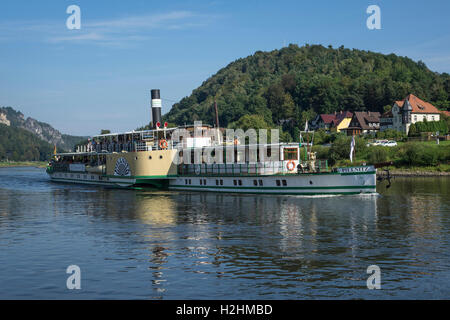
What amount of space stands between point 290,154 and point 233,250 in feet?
101

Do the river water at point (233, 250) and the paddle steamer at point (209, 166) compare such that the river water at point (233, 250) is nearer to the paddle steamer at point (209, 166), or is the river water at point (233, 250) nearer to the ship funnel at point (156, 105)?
the paddle steamer at point (209, 166)

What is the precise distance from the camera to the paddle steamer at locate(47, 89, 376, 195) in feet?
168

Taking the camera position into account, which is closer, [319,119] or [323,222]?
[323,222]

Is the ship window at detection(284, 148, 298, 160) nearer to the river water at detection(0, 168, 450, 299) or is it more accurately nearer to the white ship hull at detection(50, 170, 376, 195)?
the white ship hull at detection(50, 170, 376, 195)

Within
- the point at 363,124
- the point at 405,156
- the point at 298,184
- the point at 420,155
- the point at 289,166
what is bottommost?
the point at 298,184

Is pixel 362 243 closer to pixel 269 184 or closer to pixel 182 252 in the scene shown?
pixel 182 252

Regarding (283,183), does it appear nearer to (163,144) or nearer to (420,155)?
(163,144)

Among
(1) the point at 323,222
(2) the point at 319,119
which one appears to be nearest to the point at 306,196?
(1) the point at 323,222

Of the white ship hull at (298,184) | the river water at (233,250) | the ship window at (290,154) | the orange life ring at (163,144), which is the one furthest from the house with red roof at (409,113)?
the river water at (233,250)

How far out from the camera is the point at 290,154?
56781 mm

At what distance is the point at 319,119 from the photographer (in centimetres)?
18962

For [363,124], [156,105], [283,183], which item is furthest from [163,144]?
[363,124]

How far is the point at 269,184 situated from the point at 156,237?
2485 centimetres
